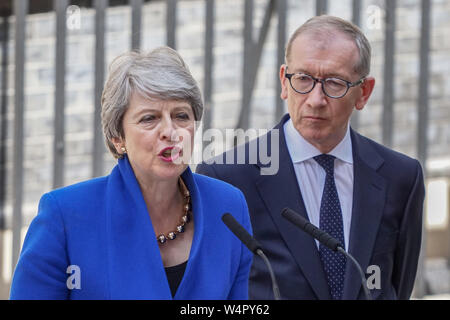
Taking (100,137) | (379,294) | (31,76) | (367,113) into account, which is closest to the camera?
(379,294)

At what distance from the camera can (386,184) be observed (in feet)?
7.11

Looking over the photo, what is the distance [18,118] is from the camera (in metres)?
3.47

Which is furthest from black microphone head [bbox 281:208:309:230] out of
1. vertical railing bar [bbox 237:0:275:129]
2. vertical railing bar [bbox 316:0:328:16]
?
vertical railing bar [bbox 316:0:328:16]

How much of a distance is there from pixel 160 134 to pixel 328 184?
0.56 m

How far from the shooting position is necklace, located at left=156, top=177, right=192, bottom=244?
178cm

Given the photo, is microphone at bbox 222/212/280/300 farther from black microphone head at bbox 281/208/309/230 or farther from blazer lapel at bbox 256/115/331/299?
blazer lapel at bbox 256/115/331/299

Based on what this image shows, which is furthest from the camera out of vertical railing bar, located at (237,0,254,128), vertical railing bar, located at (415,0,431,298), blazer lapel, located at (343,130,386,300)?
vertical railing bar, located at (415,0,431,298)

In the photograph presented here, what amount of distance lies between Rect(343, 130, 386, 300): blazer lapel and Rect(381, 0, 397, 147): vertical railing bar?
5.62 ft

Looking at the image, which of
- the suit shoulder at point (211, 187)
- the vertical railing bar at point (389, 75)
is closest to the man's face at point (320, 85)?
the suit shoulder at point (211, 187)

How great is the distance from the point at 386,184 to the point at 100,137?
1.68m

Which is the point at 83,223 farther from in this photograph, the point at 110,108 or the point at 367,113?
the point at 367,113

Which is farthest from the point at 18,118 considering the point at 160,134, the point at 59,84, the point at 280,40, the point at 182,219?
the point at 160,134

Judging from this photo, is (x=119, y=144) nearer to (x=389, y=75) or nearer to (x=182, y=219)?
(x=182, y=219)
